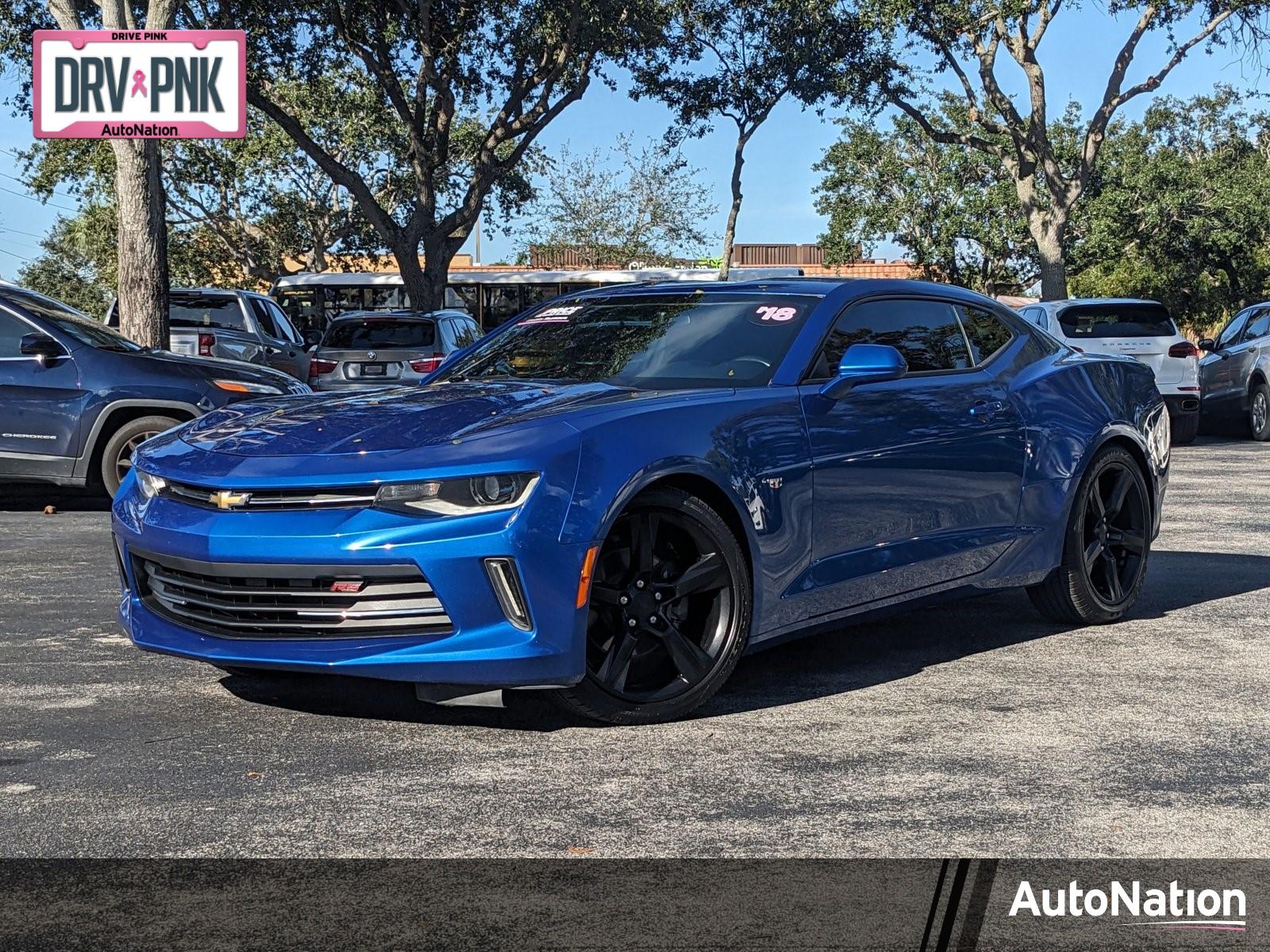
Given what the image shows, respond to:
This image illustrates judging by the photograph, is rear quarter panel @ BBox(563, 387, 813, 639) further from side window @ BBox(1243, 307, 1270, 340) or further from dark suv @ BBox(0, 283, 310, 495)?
side window @ BBox(1243, 307, 1270, 340)

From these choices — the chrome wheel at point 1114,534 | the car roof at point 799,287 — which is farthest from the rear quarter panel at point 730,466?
the chrome wheel at point 1114,534

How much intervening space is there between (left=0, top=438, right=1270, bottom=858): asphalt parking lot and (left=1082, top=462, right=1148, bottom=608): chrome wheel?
206 mm

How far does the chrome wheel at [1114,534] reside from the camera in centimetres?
710

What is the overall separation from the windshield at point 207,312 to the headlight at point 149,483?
1433 cm

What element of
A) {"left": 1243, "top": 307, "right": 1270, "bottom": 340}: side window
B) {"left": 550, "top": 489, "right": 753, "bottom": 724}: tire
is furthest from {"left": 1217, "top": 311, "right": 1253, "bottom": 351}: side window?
{"left": 550, "top": 489, "right": 753, "bottom": 724}: tire

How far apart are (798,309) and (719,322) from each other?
294 mm

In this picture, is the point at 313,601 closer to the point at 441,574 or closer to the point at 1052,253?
the point at 441,574

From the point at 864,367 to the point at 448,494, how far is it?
171 cm

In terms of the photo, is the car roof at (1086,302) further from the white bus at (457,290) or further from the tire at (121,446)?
the white bus at (457,290)

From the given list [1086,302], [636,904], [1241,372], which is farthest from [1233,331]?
[636,904]

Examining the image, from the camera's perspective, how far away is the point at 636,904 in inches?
140

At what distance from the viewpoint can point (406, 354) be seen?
20344 millimetres

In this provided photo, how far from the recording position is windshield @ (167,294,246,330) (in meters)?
19.5

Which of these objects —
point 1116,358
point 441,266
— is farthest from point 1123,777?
point 441,266
